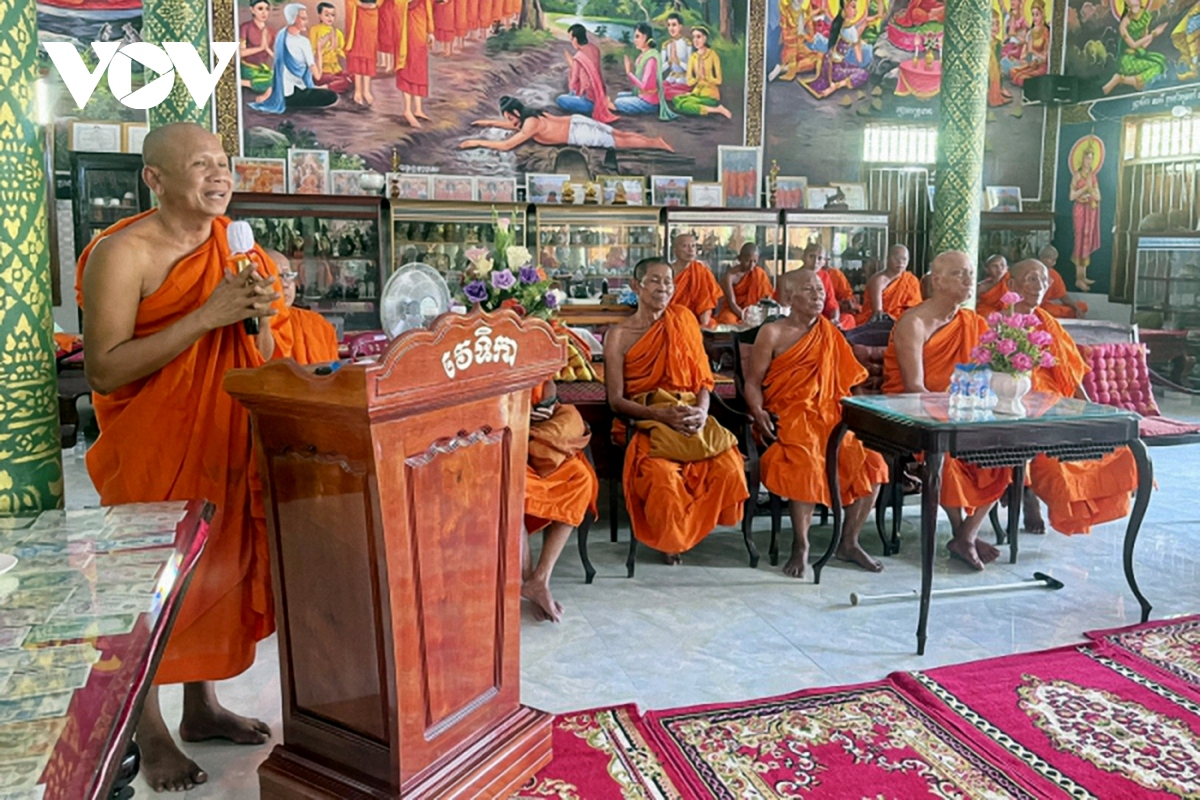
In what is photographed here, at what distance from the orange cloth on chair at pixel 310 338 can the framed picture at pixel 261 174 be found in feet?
28.9

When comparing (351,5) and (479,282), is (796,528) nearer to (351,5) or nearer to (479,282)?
(479,282)

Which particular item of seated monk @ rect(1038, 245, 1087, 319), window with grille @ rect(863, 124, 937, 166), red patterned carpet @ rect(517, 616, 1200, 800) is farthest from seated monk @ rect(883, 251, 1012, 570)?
window with grille @ rect(863, 124, 937, 166)

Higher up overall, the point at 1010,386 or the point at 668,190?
the point at 668,190

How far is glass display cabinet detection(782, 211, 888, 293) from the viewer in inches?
492

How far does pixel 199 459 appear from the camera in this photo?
2.56 meters

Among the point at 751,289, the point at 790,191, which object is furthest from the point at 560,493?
the point at 790,191

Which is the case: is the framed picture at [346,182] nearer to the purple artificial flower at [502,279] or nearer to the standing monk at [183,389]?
the purple artificial flower at [502,279]

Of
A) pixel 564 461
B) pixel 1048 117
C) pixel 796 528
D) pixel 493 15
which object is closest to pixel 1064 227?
pixel 1048 117

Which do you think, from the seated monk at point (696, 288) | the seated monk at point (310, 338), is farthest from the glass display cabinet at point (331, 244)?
the seated monk at point (310, 338)

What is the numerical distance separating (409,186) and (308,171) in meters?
1.20

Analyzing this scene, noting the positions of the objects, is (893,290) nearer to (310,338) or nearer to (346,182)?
(346,182)

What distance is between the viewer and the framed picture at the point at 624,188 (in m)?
12.3

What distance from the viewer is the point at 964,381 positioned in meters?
4.14

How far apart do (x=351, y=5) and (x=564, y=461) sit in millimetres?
9287
